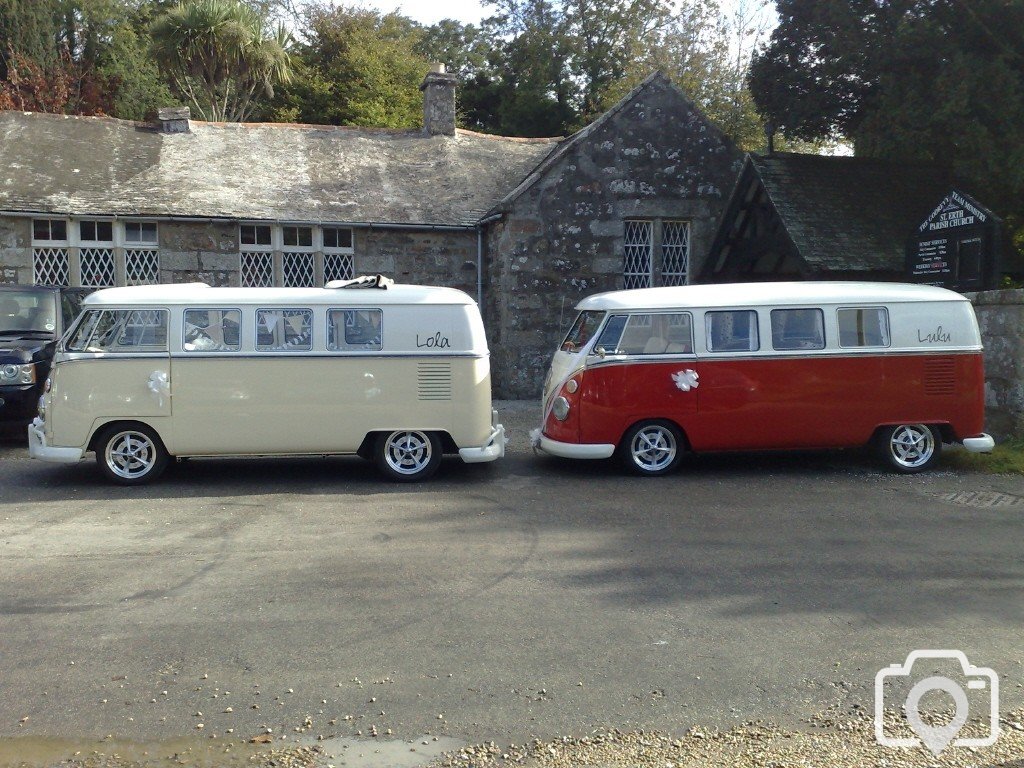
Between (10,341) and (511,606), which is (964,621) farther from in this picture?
(10,341)

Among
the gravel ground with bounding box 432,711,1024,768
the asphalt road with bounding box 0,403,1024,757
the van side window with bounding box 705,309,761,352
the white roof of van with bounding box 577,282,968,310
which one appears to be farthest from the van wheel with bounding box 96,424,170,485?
the gravel ground with bounding box 432,711,1024,768

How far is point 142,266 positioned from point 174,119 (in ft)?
13.2

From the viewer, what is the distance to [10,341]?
39.7 feet

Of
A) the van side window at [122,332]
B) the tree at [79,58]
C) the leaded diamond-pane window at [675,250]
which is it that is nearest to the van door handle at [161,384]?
the van side window at [122,332]

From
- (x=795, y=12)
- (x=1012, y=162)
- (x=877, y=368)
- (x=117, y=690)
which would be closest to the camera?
(x=117, y=690)

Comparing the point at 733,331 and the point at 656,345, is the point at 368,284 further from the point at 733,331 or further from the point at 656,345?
the point at 733,331

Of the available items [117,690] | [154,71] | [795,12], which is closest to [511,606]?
[117,690]

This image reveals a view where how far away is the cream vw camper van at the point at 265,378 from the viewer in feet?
31.7

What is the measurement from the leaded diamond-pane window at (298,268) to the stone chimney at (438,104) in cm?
480

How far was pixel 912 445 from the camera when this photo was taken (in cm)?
1067

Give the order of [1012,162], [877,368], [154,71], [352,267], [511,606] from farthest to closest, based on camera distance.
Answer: [154,71] < [352,267] < [1012,162] < [877,368] < [511,606]

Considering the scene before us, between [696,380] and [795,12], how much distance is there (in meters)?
9.59

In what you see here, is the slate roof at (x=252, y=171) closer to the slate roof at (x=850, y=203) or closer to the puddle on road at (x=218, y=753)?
the slate roof at (x=850, y=203)

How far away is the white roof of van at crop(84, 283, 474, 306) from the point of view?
31.8 feet
